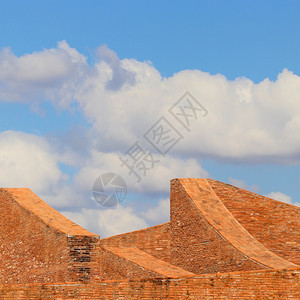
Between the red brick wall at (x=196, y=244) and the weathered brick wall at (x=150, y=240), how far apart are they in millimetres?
374

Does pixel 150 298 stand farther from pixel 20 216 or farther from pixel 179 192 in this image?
pixel 179 192

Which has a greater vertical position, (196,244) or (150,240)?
(150,240)

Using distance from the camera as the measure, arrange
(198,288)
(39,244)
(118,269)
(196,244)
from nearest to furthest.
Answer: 1. (198,288)
2. (39,244)
3. (118,269)
4. (196,244)

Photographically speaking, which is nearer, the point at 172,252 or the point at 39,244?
the point at 39,244

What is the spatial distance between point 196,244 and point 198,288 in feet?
24.6

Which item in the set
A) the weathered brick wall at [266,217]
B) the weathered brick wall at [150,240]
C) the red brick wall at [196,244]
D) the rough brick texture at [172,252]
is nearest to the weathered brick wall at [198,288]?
the rough brick texture at [172,252]

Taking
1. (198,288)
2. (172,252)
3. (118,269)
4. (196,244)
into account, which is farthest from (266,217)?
(198,288)

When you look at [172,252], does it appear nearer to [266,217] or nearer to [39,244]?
[266,217]

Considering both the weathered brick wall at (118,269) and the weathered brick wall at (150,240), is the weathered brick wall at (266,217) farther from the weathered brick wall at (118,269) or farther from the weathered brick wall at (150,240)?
the weathered brick wall at (118,269)

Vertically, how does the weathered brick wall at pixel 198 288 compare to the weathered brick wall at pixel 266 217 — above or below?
below

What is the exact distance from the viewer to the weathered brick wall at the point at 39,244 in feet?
48.1

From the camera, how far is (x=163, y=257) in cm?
2016

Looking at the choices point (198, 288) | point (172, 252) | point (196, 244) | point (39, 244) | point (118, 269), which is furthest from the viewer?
point (172, 252)

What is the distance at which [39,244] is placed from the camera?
15953 mm
